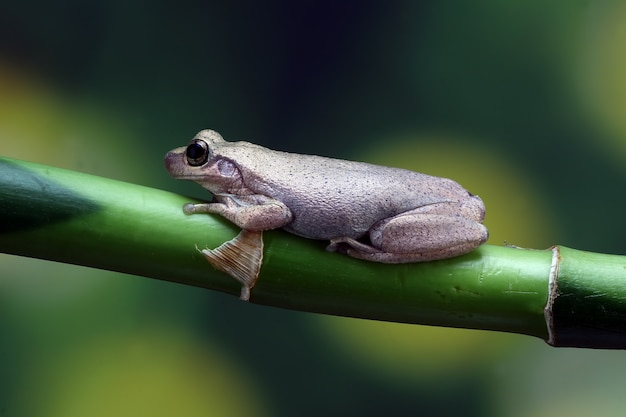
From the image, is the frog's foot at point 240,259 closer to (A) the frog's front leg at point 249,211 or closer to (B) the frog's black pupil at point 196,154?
(A) the frog's front leg at point 249,211

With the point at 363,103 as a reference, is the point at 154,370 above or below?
below

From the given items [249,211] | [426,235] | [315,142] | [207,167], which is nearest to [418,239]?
[426,235]

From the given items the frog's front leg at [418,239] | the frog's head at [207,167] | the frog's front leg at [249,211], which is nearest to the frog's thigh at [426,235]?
the frog's front leg at [418,239]

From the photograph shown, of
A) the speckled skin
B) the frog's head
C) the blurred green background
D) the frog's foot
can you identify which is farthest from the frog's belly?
the blurred green background

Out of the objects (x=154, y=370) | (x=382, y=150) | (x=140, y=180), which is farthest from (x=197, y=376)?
(x=382, y=150)

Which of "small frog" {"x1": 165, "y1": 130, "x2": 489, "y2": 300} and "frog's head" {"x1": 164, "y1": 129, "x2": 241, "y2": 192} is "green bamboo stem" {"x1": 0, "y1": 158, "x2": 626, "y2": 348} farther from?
"frog's head" {"x1": 164, "y1": 129, "x2": 241, "y2": 192}

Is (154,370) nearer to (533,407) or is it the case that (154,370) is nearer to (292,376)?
(292,376)
